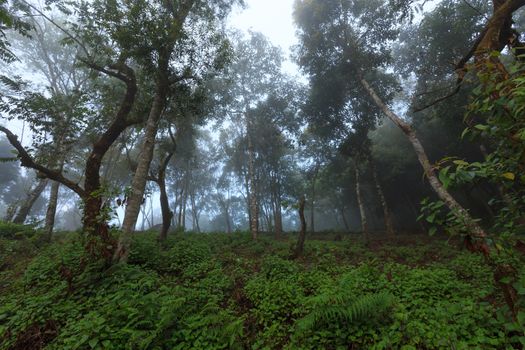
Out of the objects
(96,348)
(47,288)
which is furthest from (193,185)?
(96,348)

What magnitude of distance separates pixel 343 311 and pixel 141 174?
6301mm

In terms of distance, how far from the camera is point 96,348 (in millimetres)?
3518

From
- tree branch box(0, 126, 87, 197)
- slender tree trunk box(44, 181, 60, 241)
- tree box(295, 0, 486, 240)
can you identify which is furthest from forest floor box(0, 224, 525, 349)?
tree box(295, 0, 486, 240)

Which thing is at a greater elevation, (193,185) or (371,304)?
(193,185)

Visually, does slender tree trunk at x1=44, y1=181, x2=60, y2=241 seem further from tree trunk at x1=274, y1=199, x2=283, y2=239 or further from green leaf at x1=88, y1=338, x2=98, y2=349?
tree trunk at x1=274, y1=199, x2=283, y2=239

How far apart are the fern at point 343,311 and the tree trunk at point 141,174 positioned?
4.92 m

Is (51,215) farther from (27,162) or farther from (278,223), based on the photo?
(278,223)

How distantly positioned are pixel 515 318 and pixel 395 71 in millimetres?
19865

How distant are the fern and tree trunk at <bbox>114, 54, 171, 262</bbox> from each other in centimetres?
492

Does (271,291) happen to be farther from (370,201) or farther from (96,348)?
(370,201)

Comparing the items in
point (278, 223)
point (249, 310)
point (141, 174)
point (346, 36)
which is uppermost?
point (346, 36)

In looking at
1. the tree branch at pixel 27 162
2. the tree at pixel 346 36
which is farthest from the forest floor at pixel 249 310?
the tree at pixel 346 36

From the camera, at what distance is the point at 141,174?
7340 mm

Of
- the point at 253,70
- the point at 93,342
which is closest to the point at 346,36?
the point at 253,70
